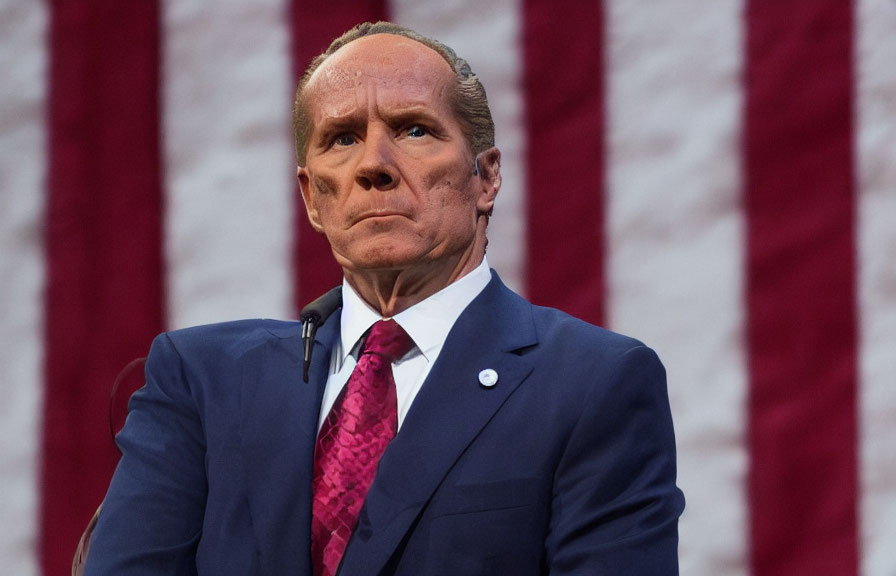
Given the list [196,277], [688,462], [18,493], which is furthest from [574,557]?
[18,493]

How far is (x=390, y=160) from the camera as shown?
1.12 m

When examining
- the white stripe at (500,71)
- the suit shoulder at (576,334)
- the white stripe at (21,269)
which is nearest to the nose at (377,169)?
the suit shoulder at (576,334)

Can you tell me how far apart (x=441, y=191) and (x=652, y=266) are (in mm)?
883

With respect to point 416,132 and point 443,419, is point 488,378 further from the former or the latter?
point 416,132

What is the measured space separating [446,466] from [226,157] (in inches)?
45.9

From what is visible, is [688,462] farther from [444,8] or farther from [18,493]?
[18,493]

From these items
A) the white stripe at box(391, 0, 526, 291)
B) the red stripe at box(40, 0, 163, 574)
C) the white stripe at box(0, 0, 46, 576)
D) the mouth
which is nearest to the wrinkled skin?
the mouth

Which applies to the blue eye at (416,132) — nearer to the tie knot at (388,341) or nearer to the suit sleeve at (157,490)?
the tie knot at (388,341)

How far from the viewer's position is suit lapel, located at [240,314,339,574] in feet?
3.45

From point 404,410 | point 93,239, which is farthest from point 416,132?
point 93,239

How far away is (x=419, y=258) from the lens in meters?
1.12

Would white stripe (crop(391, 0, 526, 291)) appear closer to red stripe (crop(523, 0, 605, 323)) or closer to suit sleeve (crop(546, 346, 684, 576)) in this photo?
red stripe (crop(523, 0, 605, 323))

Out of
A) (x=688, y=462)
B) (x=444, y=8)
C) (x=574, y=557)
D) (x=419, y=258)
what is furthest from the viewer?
(x=444, y=8)

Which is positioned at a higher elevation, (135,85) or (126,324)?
(135,85)
